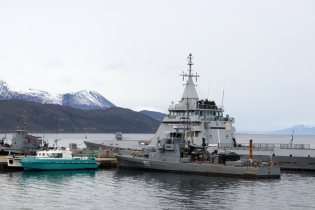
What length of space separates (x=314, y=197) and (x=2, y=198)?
23.7m

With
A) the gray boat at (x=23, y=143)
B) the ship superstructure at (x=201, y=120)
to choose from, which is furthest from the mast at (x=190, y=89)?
the gray boat at (x=23, y=143)

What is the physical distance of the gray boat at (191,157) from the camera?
4600cm

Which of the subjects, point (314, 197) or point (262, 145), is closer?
point (314, 197)

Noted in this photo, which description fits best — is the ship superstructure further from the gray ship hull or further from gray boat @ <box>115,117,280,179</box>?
the gray ship hull

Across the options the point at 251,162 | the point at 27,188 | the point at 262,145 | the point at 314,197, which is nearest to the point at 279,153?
the point at 262,145

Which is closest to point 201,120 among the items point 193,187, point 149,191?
point 193,187

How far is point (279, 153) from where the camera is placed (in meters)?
52.5

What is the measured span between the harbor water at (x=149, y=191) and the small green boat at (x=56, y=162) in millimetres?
1012

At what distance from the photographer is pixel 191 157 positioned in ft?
165

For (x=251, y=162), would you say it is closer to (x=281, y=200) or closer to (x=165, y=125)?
(x=281, y=200)

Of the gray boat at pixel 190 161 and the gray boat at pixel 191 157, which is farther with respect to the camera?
the gray boat at pixel 191 157

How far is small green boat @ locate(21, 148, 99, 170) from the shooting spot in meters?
50.9

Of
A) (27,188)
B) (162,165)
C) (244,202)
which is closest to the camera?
(244,202)

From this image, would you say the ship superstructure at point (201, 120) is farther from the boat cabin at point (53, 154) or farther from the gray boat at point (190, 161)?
the boat cabin at point (53, 154)
